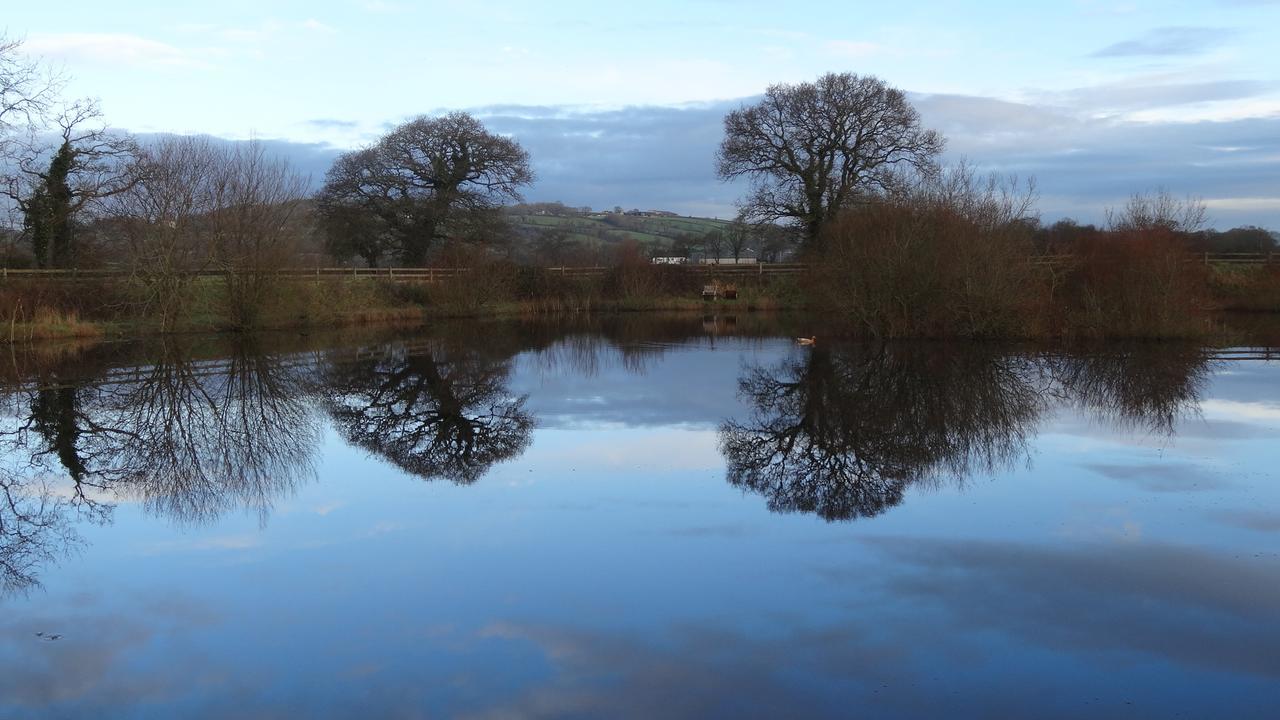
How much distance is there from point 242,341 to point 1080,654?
27.1 m

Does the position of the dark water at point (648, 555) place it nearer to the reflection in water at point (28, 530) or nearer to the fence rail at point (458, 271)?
the reflection in water at point (28, 530)

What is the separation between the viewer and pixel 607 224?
278 feet

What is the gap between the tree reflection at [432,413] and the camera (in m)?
12.0

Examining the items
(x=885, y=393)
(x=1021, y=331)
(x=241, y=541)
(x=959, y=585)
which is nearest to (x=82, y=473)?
(x=241, y=541)

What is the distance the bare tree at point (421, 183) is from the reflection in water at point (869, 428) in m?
26.1

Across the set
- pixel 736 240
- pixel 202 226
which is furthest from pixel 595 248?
pixel 202 226

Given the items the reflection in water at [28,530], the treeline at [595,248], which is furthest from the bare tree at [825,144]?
the reflection in water at [28,530]

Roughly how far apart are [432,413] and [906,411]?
23.6 ft

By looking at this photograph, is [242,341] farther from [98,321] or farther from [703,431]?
[703,431]

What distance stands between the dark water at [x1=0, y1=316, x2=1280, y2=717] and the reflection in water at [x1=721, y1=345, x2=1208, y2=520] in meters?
0.09

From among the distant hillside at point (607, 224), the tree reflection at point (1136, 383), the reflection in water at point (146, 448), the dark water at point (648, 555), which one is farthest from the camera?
the distant hillside at point (607, 224)

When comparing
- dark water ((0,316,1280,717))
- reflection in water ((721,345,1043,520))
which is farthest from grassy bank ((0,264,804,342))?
reflection in water ((721,345,1043,520))

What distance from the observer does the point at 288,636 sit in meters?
6.10

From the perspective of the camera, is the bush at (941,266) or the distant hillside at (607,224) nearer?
the bush at (941,266)
